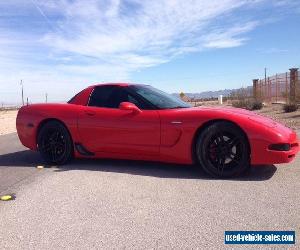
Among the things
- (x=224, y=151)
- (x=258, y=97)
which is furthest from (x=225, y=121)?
(x=258, y=97)

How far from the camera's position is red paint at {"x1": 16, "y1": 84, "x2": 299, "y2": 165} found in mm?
4930

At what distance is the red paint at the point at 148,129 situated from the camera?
4.93m

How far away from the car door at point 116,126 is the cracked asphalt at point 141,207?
0.36 meters

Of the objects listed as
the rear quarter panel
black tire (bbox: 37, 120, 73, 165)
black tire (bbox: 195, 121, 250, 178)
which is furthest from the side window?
black tire (bbox: 195, 121, 250, 178)

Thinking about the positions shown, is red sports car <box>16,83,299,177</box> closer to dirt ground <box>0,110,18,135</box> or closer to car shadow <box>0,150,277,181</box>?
car shadow <box>0,150,277,181</box>

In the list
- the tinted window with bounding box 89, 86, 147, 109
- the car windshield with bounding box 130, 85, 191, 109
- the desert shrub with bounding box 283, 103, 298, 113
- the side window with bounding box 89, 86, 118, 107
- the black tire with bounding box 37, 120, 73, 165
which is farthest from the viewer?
the desert shrub with bounding box 283, 103, 298, 113

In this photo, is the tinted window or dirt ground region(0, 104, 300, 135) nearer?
the tinted window

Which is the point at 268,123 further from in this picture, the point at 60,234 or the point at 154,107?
the point at 60,234

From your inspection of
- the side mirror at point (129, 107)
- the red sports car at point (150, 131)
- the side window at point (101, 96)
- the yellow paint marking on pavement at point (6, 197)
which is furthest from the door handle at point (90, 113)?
the yellow paint marking on pavement at point (6, 197)

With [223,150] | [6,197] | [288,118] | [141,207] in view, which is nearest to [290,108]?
[288,118]

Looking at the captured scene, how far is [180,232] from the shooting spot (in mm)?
3322

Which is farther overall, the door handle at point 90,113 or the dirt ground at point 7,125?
the dirt ground at point 7,125

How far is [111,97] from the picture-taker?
20.4ft

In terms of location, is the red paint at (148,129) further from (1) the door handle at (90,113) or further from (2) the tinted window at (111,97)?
(2) the tinted window at (111,97)
